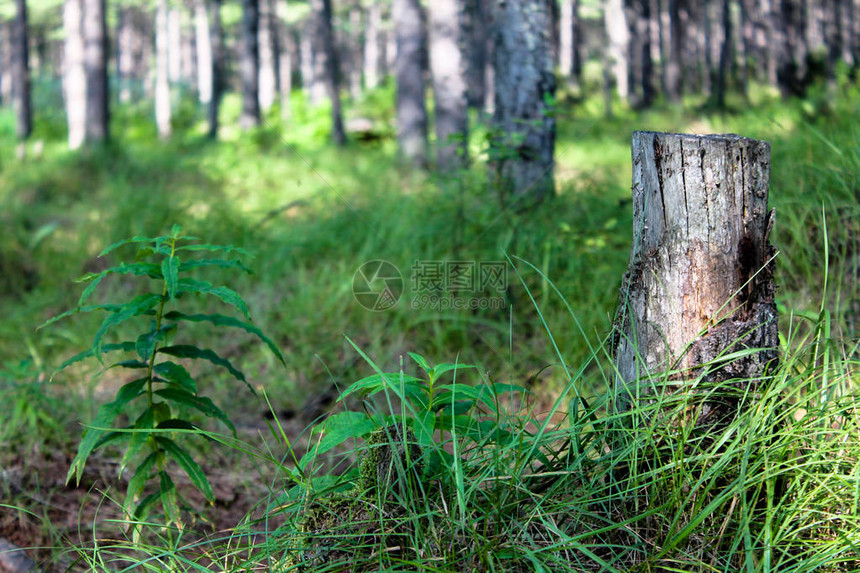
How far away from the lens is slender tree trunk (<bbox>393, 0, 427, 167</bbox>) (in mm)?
8758

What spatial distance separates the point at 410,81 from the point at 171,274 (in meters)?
7.59

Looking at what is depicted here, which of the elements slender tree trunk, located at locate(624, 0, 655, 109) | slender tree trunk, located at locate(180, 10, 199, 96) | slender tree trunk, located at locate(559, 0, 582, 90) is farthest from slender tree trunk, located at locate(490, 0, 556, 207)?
slender tree trunk, located at locate(180, 10, 199, 96)

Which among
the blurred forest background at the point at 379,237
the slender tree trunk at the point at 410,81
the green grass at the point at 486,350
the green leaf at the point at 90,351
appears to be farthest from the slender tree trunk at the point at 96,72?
the green leaf at the point at 90,351

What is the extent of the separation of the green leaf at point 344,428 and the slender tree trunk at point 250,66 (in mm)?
12749

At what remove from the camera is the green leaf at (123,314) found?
185 cm

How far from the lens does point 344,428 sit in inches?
68.1

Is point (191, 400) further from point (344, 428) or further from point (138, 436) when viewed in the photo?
point (344, 428)

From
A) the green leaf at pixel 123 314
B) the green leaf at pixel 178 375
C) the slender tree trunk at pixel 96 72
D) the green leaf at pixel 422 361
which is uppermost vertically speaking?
the slender tree trunk at pixel 96 72

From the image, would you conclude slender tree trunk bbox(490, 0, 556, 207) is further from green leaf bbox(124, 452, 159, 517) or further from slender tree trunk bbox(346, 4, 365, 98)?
slender tree trunk bbox(346, 4, 365, 98)

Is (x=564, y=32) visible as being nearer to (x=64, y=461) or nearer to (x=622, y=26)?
(x=622, y=26)

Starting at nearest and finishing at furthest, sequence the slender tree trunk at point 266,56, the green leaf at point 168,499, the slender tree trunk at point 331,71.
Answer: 1. the green leaf at point 168,499
2. the slender tree trunk at point 331,71
3. the slender tree trunk at point 266,56

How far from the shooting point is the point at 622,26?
15.6 m

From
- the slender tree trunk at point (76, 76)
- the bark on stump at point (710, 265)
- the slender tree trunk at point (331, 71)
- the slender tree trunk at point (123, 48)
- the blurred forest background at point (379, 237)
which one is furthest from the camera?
the slender tree trunk at point (123, 48)

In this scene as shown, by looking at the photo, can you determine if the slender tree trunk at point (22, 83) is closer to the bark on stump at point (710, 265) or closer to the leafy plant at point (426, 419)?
the leafy plant at point (426, 419)
